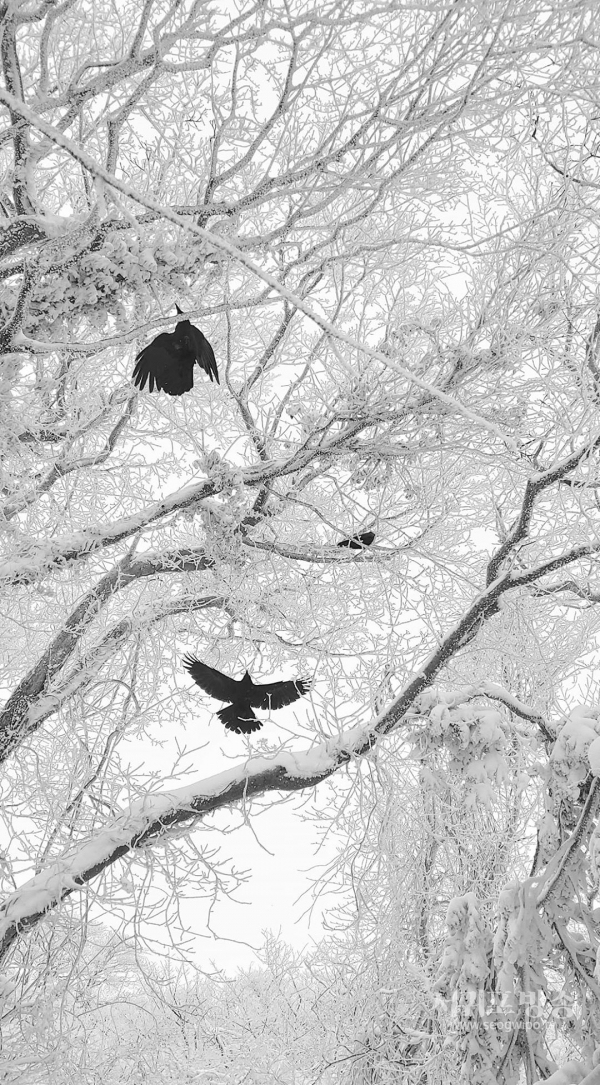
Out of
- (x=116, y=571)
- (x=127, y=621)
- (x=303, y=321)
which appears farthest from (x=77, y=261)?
(x=303, y=321)

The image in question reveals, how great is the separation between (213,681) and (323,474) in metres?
1.53

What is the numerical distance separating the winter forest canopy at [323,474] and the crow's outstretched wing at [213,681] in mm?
412

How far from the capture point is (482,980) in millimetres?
4449

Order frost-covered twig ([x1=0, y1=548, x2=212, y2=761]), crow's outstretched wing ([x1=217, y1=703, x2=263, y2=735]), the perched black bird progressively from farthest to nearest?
frost-covered twig ([x1=0, y1=548, x2=212, y2=761]) < the perched black bird < crow's outstretched wing ([x1=217, y1=703, x2=263, y2=735])

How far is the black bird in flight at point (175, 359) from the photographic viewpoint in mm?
3855

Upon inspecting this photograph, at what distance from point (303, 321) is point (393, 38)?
3687 mm

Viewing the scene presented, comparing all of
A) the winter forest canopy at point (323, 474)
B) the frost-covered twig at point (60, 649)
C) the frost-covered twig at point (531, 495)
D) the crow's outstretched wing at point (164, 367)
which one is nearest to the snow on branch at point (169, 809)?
the winter forest canopy at point (323, 474)

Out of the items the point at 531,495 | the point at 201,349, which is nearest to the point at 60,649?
the point at 201,349

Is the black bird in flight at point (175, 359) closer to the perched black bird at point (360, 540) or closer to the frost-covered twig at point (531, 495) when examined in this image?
the perched black bird at point (360, 540)

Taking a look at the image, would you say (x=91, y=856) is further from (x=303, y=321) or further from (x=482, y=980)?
(x=303, y=321)

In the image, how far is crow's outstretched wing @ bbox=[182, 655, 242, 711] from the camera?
450 centimetres

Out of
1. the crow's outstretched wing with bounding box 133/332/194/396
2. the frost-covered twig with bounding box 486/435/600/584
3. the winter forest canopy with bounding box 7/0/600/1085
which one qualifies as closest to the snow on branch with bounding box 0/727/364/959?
the winter forest canopy with bounding box 7/0/600/1085

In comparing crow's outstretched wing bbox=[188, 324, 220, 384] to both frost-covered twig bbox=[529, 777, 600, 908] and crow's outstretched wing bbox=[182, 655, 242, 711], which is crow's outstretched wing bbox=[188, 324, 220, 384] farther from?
frost-covered twig bbox=[529, 777, 600, 908]

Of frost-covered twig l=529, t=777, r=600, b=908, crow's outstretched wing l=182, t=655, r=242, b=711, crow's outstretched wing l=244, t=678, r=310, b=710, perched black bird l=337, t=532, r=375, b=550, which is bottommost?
frost-covered twig l=529, t=777, r=600, b=908
